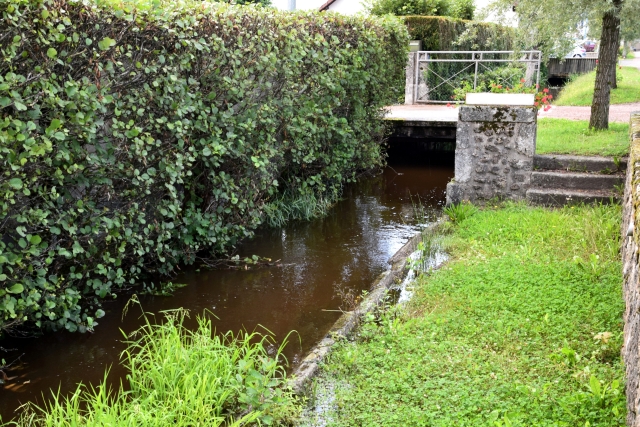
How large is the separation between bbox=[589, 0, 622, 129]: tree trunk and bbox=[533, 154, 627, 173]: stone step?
2.15 metres

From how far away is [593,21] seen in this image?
9.49m

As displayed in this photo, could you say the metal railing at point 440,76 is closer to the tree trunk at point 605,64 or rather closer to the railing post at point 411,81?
the railing post at point 411,81

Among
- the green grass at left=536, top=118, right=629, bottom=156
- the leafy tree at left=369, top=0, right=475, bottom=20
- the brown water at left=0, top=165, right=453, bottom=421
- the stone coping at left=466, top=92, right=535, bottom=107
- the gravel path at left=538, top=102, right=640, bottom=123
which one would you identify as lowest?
the brown water at left=0, top=165, right=453, bottom=421

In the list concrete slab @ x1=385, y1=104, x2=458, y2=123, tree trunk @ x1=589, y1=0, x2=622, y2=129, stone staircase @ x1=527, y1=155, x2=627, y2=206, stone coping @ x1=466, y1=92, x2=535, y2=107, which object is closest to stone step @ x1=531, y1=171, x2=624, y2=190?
stone staircase @ x1=527, y1=155, x2=627, y2=206

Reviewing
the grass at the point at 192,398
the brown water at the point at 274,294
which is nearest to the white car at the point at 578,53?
the brown water at the point at 274,294

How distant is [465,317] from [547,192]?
3.69 m

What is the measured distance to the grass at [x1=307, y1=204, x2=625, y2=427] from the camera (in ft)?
10.8

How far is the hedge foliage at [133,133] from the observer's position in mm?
3980

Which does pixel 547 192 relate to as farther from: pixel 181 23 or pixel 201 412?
pixel 201 412

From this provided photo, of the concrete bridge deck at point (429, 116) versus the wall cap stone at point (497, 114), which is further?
the concrete bridge deck at point (429, 116)

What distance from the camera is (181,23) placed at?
16.4ft

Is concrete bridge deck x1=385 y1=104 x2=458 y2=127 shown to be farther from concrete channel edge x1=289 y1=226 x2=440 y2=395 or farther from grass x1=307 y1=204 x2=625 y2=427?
grass x1=307 y1=204 x2=625 y2=427

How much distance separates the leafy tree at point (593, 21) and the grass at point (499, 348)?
4.33 meters

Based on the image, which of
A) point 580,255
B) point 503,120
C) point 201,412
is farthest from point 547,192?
point 201,412
